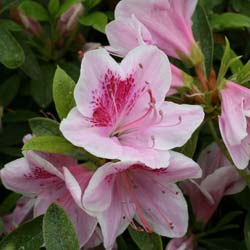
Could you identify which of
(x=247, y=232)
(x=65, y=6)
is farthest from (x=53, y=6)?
(x=247, y=232)

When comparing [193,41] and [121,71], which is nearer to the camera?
[121,71]

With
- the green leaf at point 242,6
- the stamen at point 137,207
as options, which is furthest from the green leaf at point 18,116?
the green leaf at point 242,6

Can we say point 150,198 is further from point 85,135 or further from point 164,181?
point 85,135

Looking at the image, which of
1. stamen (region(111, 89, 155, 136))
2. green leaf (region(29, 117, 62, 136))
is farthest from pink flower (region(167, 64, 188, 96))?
green leaf (region(29, 117, 62, 136))

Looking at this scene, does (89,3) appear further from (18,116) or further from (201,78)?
(201,78)

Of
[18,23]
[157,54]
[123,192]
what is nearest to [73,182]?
[123,192]

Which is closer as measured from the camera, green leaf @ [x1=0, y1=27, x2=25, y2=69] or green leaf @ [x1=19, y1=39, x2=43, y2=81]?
green leaf @ [x1=0, y1=27, x2=25, y2=69]

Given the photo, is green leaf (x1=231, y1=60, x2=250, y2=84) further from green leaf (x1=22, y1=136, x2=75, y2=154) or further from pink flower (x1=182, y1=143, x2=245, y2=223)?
green leaf (x1=22, y1=136, x2=75, y2=154)

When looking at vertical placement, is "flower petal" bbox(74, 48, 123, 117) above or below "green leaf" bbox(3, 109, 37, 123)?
above

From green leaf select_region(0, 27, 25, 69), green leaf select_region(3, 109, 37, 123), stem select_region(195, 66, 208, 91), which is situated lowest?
green leaf select_region(3, 109, 37, 123)
